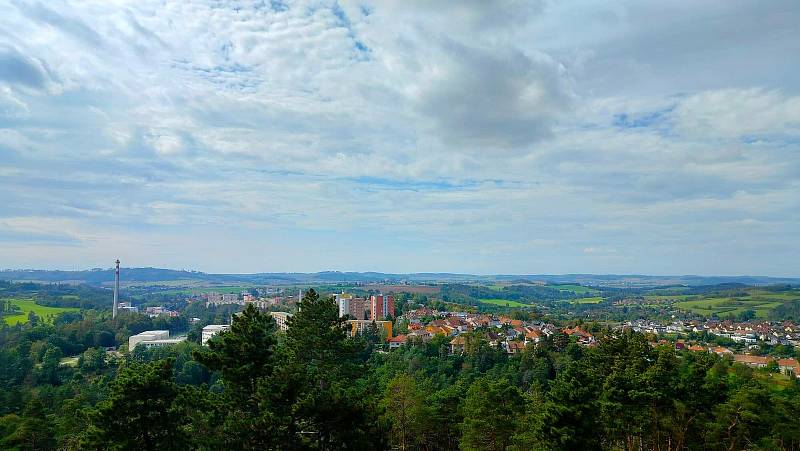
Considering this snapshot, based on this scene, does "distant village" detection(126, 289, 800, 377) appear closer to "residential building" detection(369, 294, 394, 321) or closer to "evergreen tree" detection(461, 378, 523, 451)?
"residential building" detection(369, 294, 394, 321)

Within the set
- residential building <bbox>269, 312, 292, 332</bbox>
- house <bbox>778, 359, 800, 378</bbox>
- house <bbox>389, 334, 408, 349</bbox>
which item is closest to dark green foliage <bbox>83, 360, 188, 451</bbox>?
residential building <bbox>269, 312, 292, 332</bbox>

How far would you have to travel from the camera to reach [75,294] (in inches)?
6230

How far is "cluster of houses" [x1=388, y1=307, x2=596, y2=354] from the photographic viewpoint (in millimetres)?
59450

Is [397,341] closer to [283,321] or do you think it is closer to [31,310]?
[283,321]

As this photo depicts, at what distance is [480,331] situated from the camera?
6438cm

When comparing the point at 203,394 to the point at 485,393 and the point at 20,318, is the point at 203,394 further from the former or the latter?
the point at 20,318

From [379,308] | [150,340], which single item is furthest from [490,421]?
[379,308]

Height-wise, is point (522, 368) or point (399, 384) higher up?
point (399, 384)

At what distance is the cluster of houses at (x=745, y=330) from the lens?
86.1m

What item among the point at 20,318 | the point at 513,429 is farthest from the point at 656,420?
the point at 20,318

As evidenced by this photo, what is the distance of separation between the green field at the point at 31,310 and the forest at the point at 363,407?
91066 mm

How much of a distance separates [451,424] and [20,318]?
363 feet

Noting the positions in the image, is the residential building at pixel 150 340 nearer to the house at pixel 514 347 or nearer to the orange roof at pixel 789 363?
the house at pixel 514 347

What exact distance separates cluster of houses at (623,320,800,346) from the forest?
70526 millimetres
